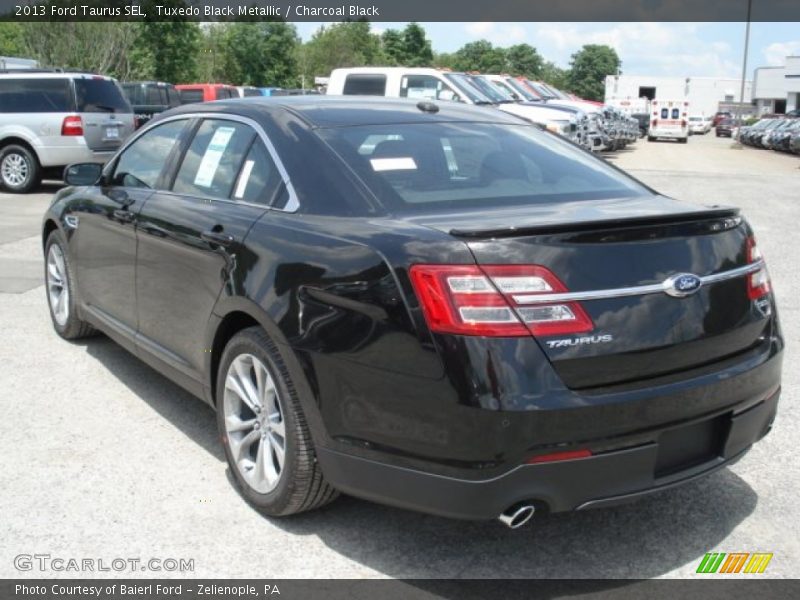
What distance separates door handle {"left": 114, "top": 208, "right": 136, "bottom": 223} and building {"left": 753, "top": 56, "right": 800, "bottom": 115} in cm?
10357

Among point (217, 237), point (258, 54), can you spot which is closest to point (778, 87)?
point (258, 54)

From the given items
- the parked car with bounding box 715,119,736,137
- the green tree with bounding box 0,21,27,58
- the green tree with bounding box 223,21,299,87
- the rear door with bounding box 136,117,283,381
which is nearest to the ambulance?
the parked car with bounding box 715,119,736,137

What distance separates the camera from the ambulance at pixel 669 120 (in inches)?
1831

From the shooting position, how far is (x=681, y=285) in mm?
2980

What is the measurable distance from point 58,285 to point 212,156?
246cm

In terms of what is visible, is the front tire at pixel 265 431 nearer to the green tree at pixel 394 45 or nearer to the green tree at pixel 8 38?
the green tree at pixel 8 38

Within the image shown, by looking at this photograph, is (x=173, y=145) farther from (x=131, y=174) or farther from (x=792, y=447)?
(x=792, y=447)

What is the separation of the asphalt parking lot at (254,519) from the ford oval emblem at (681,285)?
1.03 metres

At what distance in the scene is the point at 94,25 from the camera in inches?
1506

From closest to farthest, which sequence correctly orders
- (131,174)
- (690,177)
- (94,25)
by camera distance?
1. (131,174)
2. (690,177)
3. (94,25)

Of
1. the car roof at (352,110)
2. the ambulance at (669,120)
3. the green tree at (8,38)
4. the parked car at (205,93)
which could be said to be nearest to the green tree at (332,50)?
the green tree at (8,38)

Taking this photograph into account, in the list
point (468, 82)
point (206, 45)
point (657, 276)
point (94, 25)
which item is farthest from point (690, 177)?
point (206, 45)

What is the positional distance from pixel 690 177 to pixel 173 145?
57.2 feet

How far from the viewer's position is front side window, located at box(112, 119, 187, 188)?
4.70 m
